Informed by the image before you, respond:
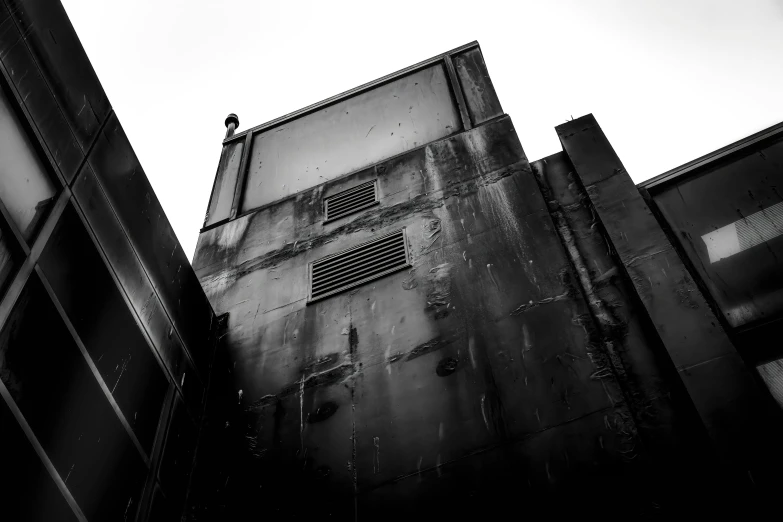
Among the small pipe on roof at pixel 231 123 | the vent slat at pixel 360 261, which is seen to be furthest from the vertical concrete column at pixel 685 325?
the small pipe on roof at pixel 231 123

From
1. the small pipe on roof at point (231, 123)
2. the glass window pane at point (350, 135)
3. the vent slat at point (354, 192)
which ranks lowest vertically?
the vent slat at point (354, 192)

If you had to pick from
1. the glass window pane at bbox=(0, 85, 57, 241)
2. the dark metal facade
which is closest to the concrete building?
the dark metal facade

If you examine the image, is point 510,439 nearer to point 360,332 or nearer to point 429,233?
point 360,332

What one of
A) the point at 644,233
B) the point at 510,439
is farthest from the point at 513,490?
the point at 644,233

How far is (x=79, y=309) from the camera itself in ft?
19.1

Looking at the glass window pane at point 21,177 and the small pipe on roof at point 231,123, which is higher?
the small pipe on roof at point 231,123

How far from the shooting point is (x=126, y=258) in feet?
22.1

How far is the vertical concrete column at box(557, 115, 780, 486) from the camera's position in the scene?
16.7 ft

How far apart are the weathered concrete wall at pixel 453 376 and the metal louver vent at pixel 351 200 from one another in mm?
365

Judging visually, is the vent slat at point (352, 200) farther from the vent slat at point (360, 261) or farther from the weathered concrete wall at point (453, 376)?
the vent slat at point (360, 261)

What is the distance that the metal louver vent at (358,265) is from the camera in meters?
8.30

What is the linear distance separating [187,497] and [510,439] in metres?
3.33

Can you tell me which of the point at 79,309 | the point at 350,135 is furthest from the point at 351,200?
the point at 79,309

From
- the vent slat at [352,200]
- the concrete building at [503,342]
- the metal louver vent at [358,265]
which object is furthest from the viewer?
the vent slat at [352,200]
